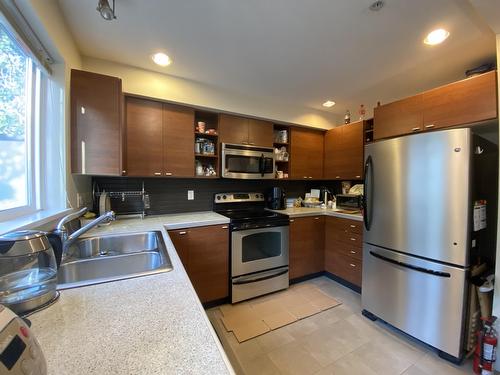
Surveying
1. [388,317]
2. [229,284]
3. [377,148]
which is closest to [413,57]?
[377,148]

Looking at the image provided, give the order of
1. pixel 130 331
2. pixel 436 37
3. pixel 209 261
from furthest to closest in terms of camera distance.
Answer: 1. pixel 209 261
2. pixel 436 37
3. pixel 130 331

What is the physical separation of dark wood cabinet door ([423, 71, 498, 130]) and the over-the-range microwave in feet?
5.28

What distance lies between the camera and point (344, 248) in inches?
101

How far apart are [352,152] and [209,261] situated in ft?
7.28

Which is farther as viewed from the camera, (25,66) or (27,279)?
(25,66)

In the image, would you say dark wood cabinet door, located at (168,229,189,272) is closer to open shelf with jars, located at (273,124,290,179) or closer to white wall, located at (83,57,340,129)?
white wall, located at (83,57,340,129)

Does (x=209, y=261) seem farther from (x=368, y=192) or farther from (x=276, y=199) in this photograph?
(x=368, y=192)

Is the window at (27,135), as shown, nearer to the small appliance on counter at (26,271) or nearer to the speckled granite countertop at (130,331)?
the small appliance on counter at (26,271)

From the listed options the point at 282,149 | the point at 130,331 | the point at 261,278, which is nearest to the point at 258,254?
the point at 261,278

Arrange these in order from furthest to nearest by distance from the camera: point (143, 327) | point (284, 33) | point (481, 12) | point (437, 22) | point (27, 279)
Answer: point (284, 33) → point (437, 22) → point (481, 12) → point (27, 279) → point (143, 327)

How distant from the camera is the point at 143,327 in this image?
0.60 metres

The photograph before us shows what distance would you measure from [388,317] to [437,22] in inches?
90.9

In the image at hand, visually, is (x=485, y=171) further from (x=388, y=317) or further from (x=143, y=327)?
(x=143, y=327)

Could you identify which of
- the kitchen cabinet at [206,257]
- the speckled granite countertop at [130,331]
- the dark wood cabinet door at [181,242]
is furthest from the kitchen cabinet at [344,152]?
the speckled granite countertop at [130,331]
